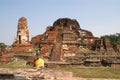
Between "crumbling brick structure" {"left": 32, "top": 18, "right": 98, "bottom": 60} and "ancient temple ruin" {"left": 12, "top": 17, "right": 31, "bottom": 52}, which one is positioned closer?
"crumbling brick structure" {"left": 32, "top": 18, "right": 98, "bottom": 60}

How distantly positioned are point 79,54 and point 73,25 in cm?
1113

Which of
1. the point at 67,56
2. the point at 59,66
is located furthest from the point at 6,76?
the point at 67,56

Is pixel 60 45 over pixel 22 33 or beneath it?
beneath

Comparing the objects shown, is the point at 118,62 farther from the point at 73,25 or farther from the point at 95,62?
the point at 73,25

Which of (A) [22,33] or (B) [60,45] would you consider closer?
(B) [60,45]

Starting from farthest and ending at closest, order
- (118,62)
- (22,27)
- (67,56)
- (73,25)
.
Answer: (73,25)
(22,27)
(67,56)
(118,62)

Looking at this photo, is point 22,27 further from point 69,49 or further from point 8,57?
point 8,57

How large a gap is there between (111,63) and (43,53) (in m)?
6.64

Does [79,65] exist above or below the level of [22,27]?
below

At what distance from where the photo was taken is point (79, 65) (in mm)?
16594

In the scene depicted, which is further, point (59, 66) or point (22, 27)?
point (22, 27)

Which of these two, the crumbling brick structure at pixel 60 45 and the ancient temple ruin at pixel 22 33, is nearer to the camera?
the crumbling brick structure at pixel 60 45

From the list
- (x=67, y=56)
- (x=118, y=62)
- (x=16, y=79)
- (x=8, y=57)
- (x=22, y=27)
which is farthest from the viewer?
(x=22, y=27)

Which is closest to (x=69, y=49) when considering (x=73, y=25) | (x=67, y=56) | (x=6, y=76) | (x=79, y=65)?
(x=67, y=56)
